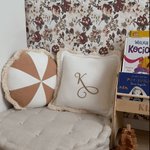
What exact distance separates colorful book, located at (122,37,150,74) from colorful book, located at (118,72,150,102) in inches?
2.5

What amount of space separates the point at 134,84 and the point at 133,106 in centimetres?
15

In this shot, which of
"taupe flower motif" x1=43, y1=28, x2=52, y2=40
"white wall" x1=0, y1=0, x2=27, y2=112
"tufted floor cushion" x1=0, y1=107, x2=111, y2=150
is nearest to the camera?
"tufted floor cushion" x1=0, y1=107, x2=111, y2=150

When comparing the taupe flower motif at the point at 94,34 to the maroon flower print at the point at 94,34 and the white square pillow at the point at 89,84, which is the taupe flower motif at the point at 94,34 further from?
the white square pillow at the point at 89,84

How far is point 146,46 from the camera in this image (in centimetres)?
113

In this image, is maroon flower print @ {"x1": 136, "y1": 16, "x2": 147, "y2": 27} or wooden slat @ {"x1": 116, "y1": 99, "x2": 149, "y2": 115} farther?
maroon flower print @ {"x1": 136, "y1": 16, "x2": 147, "y2": 27}

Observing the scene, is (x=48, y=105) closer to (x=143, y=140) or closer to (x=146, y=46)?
(x=143, y=140)

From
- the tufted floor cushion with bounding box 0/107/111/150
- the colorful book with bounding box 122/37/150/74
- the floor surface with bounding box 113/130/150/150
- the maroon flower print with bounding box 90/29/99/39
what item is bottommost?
the floor surface with bounding box 113/130/150/150

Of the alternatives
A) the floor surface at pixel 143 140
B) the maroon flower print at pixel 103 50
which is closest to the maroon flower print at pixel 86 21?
the maroon flower print at pixel 103 50

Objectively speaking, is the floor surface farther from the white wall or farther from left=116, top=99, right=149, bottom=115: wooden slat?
the white wall

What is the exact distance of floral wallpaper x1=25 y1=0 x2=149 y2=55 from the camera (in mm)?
1371

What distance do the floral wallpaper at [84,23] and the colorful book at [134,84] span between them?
0.36 m

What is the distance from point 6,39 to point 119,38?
3.22 ft

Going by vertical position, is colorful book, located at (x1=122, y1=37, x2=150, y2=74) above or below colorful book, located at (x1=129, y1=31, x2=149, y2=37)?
below

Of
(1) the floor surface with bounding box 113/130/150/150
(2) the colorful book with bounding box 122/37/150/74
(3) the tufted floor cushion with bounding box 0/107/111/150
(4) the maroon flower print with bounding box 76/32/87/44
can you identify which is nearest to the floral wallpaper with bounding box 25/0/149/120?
(4) the maroon flower print with bounding box 76/32/87/44
